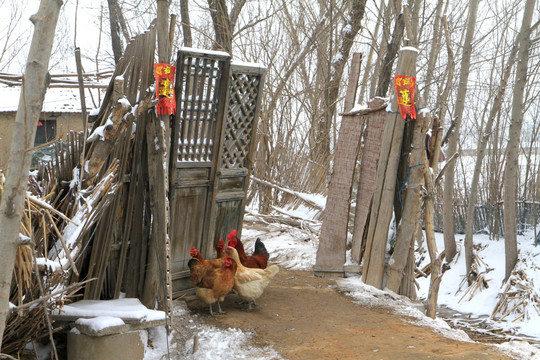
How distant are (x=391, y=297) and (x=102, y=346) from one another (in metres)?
3.49

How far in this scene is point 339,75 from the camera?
13.7 meters

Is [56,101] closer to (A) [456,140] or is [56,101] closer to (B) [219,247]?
(A) [456,140]

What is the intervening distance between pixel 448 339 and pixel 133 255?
287cm

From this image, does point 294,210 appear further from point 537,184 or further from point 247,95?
point 537,184

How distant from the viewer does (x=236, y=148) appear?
6.49 meters

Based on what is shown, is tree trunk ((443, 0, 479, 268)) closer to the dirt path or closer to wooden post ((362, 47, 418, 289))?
wooden post ((362, 47, 418, 289))

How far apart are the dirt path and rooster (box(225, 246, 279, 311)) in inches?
7.6

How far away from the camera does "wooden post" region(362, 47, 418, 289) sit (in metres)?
6.59

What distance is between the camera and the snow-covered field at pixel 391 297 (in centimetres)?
491

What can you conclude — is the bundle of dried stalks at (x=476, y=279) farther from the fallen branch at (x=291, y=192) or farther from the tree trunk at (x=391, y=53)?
the tree trunk at (x=391, y=53)

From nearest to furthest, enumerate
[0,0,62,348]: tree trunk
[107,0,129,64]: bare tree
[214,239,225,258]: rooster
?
[0,0,62,348]: tree trunk
[214,239,225,258]: rooster
[107,0,129,64]: bare tree

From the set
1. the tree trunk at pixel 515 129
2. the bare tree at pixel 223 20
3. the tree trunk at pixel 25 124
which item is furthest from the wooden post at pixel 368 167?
the bare tree at pixel 223 20

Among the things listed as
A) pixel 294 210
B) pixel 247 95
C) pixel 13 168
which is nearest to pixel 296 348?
pixel 247 95

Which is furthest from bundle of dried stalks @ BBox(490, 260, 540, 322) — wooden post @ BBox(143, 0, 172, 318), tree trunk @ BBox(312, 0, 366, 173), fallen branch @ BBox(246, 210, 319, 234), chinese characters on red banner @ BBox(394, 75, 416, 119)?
wooden post @ BBox(143, 0, 172, 318)
